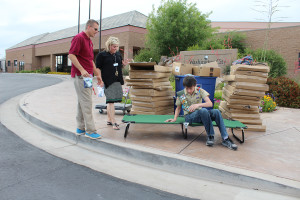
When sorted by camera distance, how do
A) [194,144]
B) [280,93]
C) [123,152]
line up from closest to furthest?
[123,152]
[194,144]
[280,93]

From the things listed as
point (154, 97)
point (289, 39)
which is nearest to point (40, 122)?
point (154, 97)

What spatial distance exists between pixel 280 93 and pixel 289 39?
12.6 metres

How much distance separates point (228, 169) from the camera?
298 cm

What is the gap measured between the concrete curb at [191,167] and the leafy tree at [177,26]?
14948 millimetres

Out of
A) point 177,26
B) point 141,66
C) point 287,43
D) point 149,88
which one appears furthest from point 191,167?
point 287,43

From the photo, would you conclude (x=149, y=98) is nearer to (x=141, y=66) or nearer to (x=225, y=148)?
(x=141, y=66)

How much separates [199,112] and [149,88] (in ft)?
6.64

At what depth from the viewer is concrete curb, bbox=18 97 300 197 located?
2.74m

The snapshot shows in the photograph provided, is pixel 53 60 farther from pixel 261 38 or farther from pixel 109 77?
pixel 109 77

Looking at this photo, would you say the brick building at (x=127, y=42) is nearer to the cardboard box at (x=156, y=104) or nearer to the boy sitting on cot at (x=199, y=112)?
the cardboard box at (x=156, y=104)

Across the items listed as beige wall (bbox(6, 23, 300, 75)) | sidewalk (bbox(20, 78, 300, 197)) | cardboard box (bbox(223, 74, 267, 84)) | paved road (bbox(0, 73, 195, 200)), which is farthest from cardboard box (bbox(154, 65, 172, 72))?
beige wall (bbox(6, 23, 300, 75))

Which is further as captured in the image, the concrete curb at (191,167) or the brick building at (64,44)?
the brick building at (64,44)

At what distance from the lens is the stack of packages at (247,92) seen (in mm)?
4895

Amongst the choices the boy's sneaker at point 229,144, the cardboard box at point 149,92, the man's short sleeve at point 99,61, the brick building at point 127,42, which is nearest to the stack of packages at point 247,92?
the boy's sneaker at point 229,144
